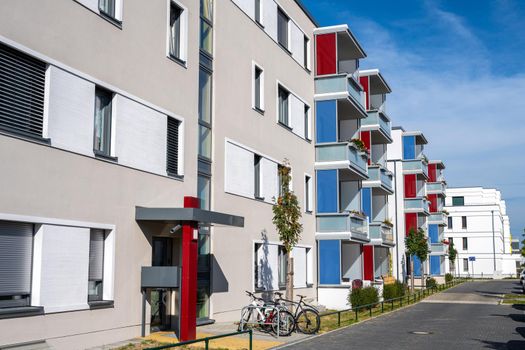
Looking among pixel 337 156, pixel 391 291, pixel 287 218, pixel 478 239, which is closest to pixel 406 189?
pixel 391 291

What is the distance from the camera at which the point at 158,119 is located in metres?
16.2

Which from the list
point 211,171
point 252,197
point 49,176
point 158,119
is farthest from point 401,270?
point 49,176

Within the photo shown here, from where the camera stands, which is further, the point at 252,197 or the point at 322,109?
the point at 322,109

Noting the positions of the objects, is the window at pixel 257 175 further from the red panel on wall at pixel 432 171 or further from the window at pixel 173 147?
the red panel on wall at pixel 432 171

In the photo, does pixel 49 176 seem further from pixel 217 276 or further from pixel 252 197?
pixel 252 197

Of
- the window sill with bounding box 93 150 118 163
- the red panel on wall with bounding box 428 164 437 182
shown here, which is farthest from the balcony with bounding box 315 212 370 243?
the red panel on wall with bounding box 428 164 437 182

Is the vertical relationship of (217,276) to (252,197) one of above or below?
below

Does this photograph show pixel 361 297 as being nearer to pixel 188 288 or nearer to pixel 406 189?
pixel 188 288

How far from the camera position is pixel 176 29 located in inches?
693

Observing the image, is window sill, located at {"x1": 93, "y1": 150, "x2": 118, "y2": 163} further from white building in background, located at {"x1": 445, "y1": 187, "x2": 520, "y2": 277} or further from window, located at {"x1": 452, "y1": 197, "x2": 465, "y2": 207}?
window, located at {"x1": 452, "y1": 197, "x2": 465, "y2": 207}

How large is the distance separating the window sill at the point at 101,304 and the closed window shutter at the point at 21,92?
374cm

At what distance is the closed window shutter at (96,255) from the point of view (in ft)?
45.0

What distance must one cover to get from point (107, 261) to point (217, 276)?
18.0 feet

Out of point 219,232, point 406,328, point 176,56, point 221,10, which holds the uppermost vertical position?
point 221,10
